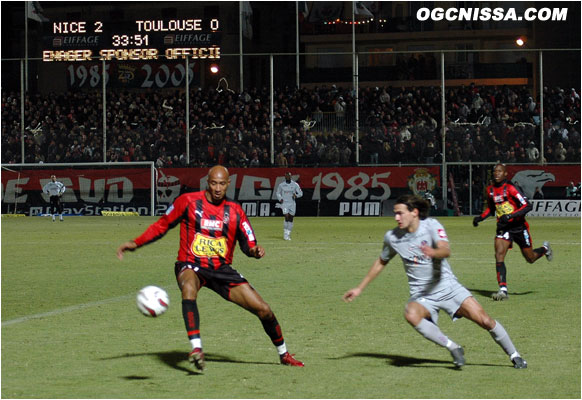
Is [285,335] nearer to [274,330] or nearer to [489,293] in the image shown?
[274,330]

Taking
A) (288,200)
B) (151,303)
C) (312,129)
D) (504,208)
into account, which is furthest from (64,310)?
(312,129)

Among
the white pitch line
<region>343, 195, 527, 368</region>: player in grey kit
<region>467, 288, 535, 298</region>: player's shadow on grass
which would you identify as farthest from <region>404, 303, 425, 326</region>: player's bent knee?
<region>467, 288, 535, 298</region>: player's shadow on grass

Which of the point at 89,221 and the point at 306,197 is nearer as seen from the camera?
the point at 89,221

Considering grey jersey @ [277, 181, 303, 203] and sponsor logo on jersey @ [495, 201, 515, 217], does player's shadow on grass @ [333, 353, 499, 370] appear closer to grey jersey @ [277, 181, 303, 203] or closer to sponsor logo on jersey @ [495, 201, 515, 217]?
sponsor logo on jersey @ [495, 201, 515, 217]

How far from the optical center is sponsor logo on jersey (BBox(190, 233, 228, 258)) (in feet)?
31.0

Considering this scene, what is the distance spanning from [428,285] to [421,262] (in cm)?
23

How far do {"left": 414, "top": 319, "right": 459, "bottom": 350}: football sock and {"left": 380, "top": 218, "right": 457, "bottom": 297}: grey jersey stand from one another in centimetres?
36

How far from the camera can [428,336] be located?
9031mm

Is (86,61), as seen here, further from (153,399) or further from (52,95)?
(153,399)

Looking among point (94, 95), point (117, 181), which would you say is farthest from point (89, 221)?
point (94, 95)

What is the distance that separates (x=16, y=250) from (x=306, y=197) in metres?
20.2

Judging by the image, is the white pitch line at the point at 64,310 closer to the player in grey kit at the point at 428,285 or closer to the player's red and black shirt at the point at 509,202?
the player in grey kit at the point at 428,285

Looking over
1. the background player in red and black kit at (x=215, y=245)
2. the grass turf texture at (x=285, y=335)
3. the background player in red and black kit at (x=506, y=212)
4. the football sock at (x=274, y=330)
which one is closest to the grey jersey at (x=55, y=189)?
the grass turf texture at (x=285, y=335)

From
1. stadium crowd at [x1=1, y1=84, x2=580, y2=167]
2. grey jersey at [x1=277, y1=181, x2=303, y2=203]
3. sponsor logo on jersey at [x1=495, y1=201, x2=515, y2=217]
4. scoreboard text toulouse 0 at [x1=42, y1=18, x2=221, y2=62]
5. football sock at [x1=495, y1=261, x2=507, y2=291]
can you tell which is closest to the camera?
football sock at [x1=495, y1=261, x2=507, y2=291]
